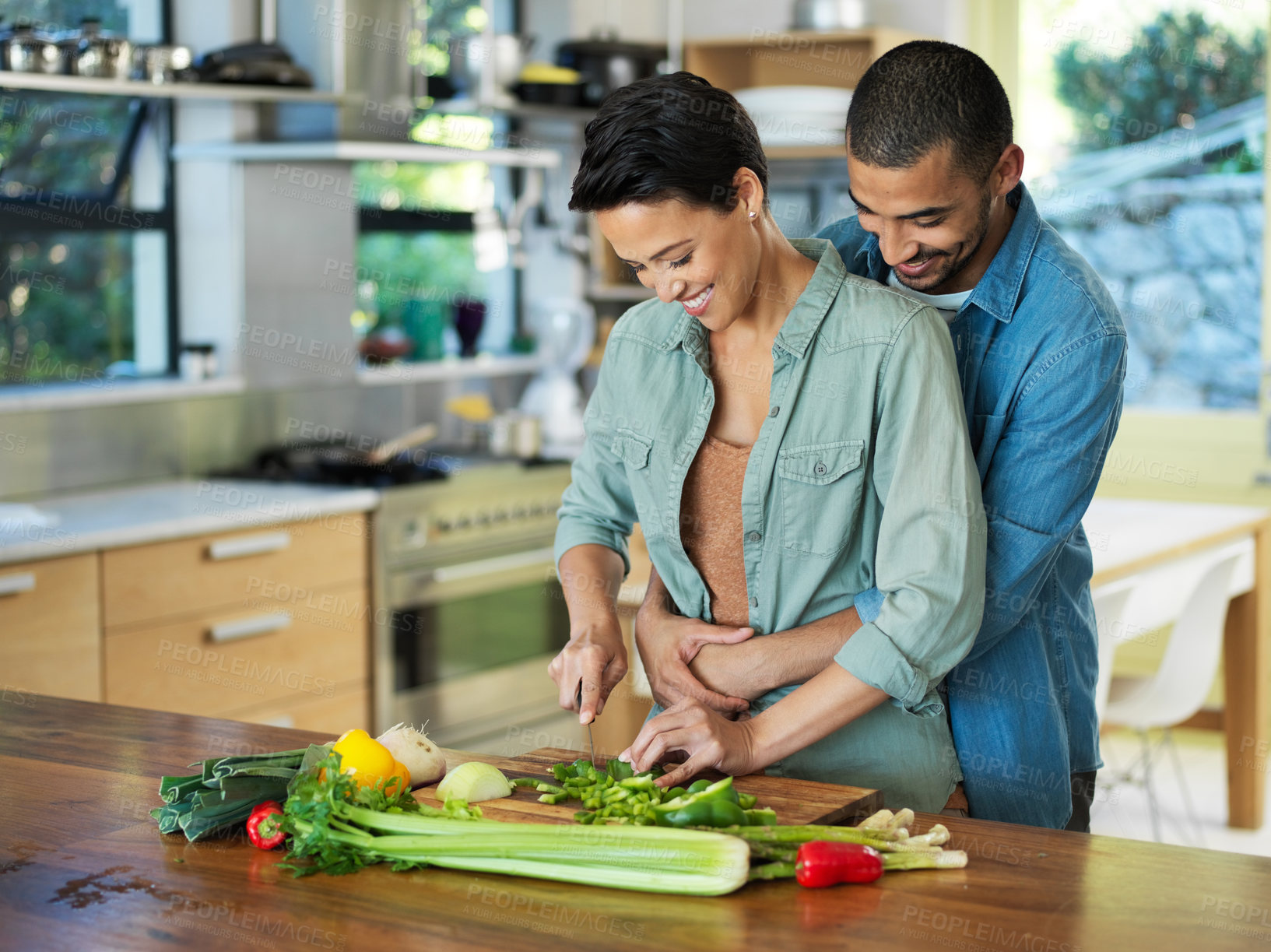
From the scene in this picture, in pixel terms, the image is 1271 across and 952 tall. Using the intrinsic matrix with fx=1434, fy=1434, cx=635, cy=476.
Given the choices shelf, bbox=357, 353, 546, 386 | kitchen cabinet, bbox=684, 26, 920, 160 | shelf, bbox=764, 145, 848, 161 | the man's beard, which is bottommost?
shelf, bbox=357, 353, 546, 386

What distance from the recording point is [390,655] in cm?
387

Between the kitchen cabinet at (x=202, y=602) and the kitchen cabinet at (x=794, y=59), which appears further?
the kitchen cabinet at (x=794, y=59)

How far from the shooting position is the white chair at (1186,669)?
3582 mm

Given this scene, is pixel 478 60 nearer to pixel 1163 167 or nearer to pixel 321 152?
pixel 321 152

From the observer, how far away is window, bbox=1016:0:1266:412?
479cm

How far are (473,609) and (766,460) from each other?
2576 millimetres

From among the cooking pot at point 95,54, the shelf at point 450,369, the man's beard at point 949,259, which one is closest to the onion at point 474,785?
the man's beard at point 949,259

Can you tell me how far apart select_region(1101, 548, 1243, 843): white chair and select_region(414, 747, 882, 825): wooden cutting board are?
2.23 m

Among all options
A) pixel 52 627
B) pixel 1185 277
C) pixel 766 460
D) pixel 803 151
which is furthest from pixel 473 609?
pixel 1185 277

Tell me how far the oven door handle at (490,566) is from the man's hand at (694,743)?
2.46 meters

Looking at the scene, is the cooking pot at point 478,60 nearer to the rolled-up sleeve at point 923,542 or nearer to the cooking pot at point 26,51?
the cooking pot at point 26,51

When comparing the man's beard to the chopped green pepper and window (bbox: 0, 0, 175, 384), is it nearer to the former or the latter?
the chopped green pepper

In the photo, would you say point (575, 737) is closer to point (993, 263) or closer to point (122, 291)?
point (122, 291)

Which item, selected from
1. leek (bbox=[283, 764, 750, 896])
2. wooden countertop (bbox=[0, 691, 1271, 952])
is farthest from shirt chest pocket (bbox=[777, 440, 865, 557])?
leek (bbox=[283, 764, 750, 896])
